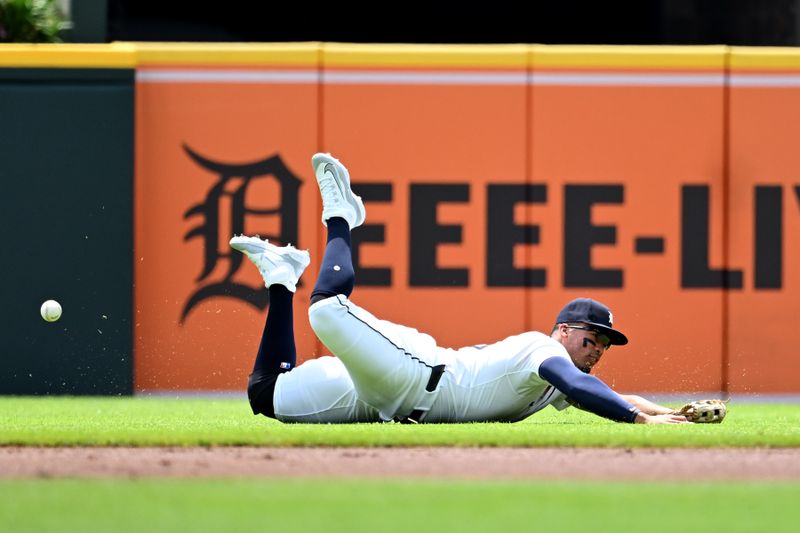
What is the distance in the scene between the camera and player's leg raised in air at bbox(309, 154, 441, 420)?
21.0 feet

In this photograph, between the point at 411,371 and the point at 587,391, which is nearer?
the point at 587,391

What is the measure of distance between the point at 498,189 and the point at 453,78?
825 millimetres

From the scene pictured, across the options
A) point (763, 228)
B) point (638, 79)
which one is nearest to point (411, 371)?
point (638, 79)

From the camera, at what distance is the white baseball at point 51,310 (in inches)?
385

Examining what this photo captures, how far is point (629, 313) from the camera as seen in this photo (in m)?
10.0

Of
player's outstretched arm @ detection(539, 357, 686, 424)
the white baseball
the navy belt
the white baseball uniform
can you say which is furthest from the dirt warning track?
the white baseball

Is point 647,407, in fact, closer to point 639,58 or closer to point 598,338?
point 598,338

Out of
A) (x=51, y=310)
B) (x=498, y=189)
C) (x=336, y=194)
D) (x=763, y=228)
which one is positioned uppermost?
(x=498, y=189)

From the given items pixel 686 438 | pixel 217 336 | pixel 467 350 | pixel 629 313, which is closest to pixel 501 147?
pixel 629 313

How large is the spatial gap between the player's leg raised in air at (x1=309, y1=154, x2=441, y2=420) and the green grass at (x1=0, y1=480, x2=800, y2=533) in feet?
5.65

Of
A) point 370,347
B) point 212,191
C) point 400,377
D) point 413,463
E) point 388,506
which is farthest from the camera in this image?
point 212,191

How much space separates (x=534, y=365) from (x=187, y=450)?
5.28 ft

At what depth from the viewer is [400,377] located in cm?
650

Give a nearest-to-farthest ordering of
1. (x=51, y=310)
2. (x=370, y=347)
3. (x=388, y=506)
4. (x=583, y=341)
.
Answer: (x=388, y=506) < (x=370, y=347) < (x=583, y=341) < (x=51, y=310)
